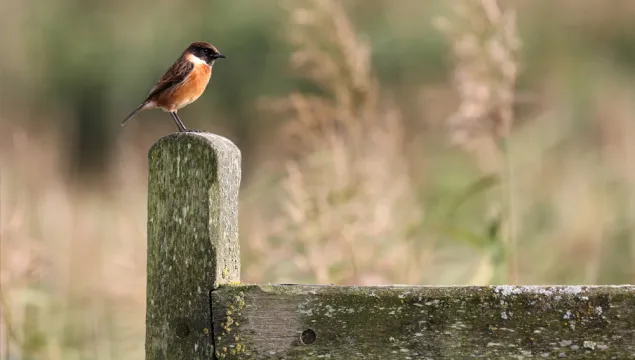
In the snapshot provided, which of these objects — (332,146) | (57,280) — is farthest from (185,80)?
(57,280)

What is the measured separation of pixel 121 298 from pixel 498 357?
2735 mm

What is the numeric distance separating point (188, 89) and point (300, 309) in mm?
1663

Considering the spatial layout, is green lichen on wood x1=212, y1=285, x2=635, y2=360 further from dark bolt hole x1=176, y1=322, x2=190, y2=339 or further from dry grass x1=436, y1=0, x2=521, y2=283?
dry grass x1=436, y1=0, x2=521, y2=283

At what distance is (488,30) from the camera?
3629mm

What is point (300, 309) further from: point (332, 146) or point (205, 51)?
point (332, 146)

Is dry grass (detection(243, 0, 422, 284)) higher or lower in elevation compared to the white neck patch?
lower

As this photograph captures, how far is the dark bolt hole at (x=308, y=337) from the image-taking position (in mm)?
1910

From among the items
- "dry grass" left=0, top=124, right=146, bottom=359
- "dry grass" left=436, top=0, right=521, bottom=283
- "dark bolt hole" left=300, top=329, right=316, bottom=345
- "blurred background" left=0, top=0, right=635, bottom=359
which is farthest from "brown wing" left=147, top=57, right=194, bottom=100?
"dark bolt hole" left=300, top=329, right=316, bottom=345

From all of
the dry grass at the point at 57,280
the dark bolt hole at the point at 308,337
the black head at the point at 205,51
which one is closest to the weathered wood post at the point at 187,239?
the dark bolt hole at the point at 308,337

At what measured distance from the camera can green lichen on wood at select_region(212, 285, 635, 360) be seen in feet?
5.99

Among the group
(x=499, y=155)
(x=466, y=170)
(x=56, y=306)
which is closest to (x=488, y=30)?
(x=499, y=155)

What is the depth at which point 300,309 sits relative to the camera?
6.29ft

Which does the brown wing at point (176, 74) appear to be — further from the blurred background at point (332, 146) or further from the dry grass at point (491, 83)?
the dry grass at point (491, 83)

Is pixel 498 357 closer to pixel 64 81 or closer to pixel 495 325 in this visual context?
pixel 495 325
